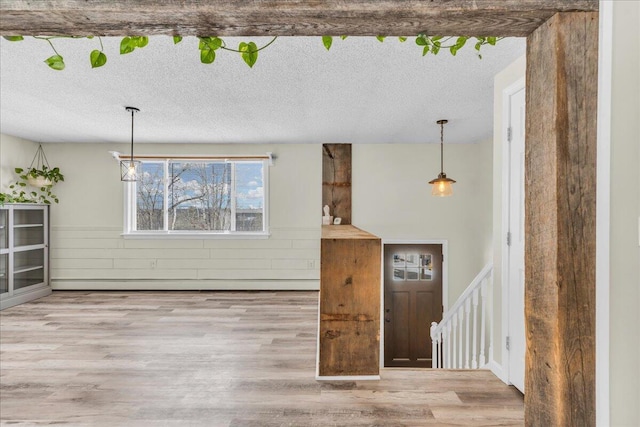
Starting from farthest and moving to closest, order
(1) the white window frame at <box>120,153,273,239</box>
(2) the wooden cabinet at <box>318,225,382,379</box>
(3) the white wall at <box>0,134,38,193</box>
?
1. (1) the white window frame at <box>120,153,273,239</box>
2. (3) the white wall at <box>0,134,38,193</box>
3. (2) the wooden cabinet at <box>318,225,382,379</box>

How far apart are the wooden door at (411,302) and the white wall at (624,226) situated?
4.37m

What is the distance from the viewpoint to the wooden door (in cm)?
529

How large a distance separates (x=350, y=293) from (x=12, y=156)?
5.11m

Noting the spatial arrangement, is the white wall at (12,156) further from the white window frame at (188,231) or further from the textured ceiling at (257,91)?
the white window frame at (188,231)

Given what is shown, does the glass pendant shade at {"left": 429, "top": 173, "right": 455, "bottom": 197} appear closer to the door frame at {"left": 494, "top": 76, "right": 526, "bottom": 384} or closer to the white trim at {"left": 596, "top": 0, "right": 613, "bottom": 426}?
the door frame at {"left": 494, "top": 76, "right": 526, "bottom": 384}

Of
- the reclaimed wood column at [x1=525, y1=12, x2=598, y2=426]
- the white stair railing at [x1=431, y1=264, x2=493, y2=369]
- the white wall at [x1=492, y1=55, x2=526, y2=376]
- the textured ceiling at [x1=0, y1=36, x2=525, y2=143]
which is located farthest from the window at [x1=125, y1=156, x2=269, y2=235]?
the reclaimed wood column at [x1=525, y1=12, x2=598, y2=426]

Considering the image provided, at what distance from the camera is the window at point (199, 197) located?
527 centimetres

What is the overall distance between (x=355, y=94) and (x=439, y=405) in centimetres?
241

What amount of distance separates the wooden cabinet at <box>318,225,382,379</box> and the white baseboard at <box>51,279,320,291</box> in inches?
113

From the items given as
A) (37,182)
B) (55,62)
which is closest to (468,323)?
(55,62)

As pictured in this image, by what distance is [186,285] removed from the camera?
5191mm

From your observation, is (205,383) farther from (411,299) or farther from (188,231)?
(411,299)

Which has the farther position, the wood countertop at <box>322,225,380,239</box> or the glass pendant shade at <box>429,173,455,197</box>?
the glass pendant shade at <box>429,173,455,197</box>

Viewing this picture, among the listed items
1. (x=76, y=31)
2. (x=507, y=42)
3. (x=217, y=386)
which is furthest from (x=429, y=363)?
(x=76, y=31)
